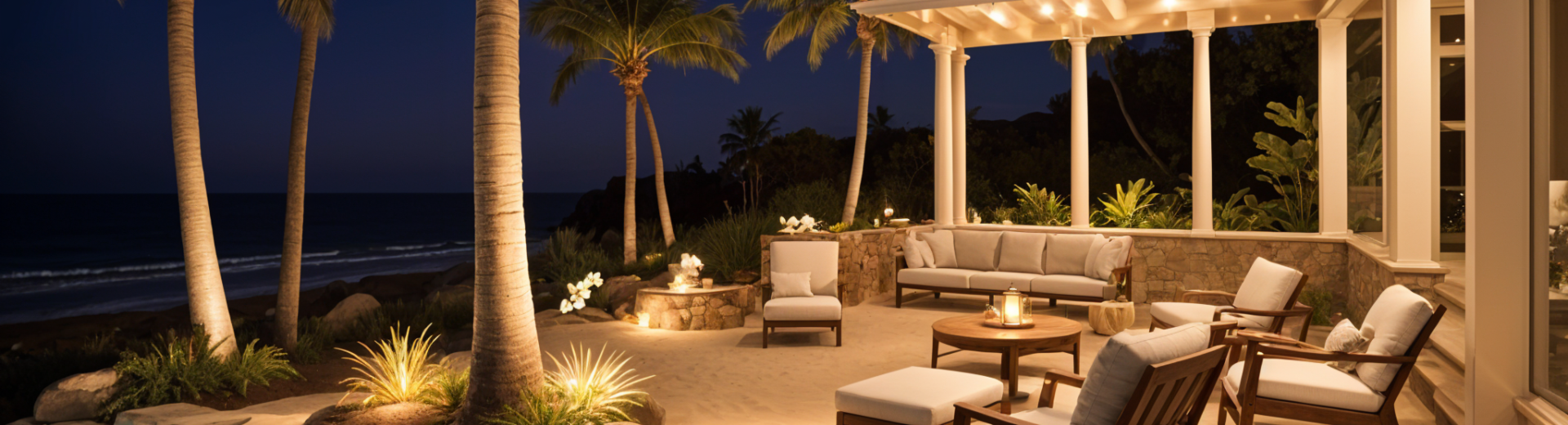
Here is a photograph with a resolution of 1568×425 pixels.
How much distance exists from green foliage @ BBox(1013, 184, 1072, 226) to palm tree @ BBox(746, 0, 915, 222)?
2.36m

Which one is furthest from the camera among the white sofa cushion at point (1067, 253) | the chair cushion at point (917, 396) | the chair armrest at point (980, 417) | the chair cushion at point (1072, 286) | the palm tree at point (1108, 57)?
the palm tree at point (1108, 57)

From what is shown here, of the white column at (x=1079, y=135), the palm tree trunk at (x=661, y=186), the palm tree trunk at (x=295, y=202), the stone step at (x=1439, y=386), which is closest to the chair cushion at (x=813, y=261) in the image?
the white column at (x=1079, y=135)

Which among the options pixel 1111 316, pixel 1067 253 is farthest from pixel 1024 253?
pixel 1111 316

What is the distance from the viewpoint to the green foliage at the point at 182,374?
5570 mm

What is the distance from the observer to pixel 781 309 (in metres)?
7.29

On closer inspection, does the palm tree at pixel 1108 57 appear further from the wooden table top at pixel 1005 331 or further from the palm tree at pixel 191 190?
the palm tree at pixel 191 190

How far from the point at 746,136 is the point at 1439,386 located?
20.1 metres

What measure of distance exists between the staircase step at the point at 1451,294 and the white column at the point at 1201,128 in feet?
12.4

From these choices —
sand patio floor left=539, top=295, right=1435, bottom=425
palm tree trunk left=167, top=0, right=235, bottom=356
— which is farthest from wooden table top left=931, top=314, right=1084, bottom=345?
palm tree trunk left=167, top=0, right=235, bottom=356

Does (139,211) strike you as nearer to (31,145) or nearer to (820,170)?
(31,145)

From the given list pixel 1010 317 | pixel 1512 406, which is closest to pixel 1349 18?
pixel 1010 317

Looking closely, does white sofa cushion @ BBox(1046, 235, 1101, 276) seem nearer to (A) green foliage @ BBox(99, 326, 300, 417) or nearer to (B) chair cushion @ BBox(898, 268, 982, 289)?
(B) chair cushion @ BBox(898, 268, 982, 289)

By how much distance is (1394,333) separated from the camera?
3.71 metres

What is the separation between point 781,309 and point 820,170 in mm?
14439
